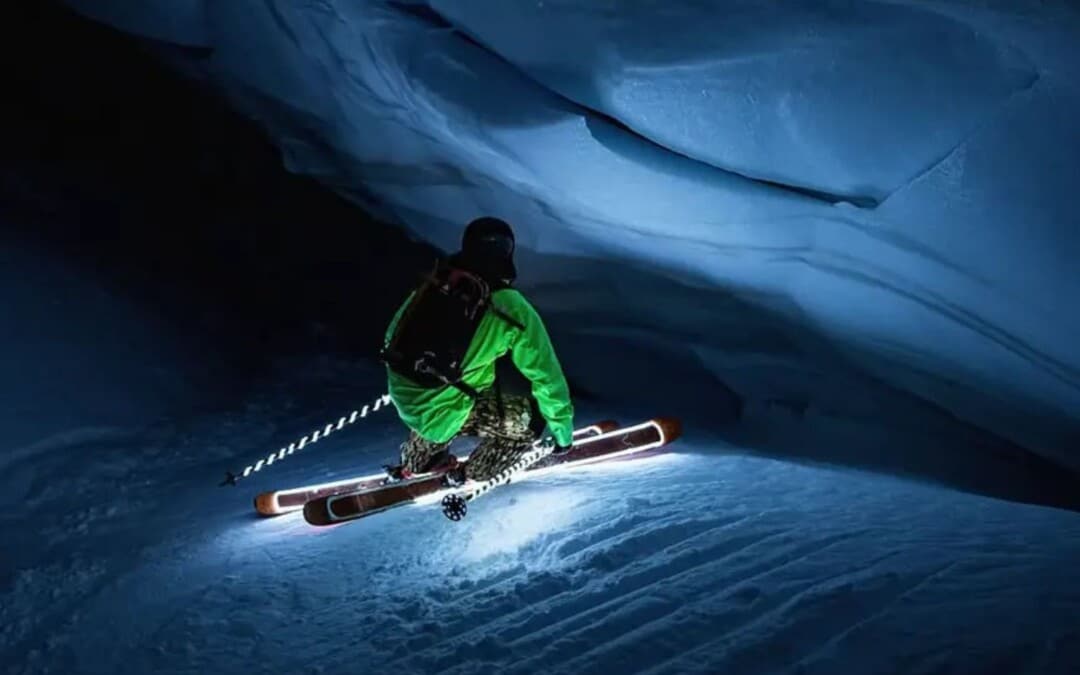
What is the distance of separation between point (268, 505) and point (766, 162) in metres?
3.14

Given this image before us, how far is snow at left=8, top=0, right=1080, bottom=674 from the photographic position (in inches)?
109

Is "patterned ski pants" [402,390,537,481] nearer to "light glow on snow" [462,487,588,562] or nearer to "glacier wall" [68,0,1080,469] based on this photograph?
"light glow on snow" [462,487,588,562]

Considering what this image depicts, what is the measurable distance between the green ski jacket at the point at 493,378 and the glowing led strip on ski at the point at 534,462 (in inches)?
11.4

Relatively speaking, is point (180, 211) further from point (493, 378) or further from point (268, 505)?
point (493, 378)

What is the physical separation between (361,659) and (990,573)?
2.17 metres

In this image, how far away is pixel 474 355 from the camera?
3.96 meters

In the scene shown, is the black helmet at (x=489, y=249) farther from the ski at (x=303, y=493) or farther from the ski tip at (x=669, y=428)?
the ski tip at (x=669, y=428)

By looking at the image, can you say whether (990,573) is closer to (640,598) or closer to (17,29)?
(640,598)

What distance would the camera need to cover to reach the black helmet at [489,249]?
12.3 ft

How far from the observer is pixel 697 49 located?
351 centimetres

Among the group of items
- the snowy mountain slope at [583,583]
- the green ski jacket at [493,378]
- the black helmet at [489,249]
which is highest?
the black helmet at [489,249]

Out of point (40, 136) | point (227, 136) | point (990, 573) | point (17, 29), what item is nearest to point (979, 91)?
point (990, 573)

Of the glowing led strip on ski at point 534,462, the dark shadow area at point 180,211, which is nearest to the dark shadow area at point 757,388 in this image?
the glowing led strip on ski at point 534,462

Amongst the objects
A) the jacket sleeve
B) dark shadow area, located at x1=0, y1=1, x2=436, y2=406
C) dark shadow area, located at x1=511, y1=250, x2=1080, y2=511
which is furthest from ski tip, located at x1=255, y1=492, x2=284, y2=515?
dark shadow area, located at x1=0, y1=1, x2=436, y2=406
